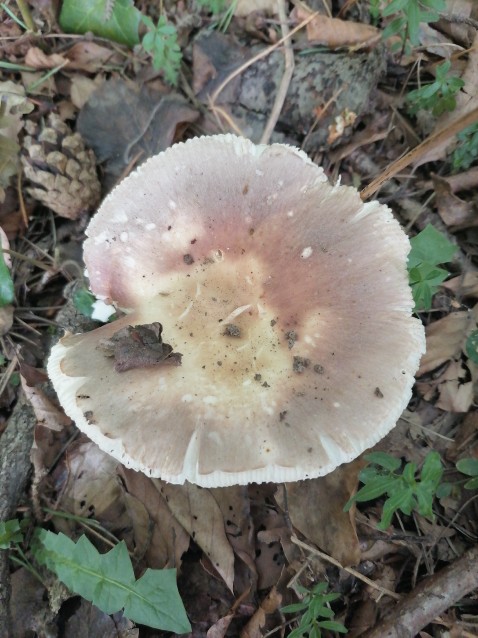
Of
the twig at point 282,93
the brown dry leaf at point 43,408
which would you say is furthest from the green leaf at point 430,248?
the brown dry leaf at point 43,408

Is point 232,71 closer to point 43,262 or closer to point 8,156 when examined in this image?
point 8,156

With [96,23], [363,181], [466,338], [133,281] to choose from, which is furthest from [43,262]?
[466,338]

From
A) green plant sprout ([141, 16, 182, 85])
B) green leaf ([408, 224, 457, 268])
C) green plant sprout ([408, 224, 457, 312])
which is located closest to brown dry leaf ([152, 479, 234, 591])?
green plant sprout ([408, 224, 457, 312])

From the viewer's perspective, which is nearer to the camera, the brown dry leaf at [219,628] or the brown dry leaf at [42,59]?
the brown dry leaf at [219,628]

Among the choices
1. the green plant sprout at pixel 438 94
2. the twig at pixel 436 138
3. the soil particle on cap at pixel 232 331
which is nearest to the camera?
the twig at pixel 436 138

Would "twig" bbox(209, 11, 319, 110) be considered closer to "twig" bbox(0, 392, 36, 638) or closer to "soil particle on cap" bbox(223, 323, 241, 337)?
"soil particle on cap" bbox(223, 323, 241, 337)

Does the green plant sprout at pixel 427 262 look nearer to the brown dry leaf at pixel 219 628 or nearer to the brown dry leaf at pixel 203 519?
the brown dry leaf at pixel 203 519
